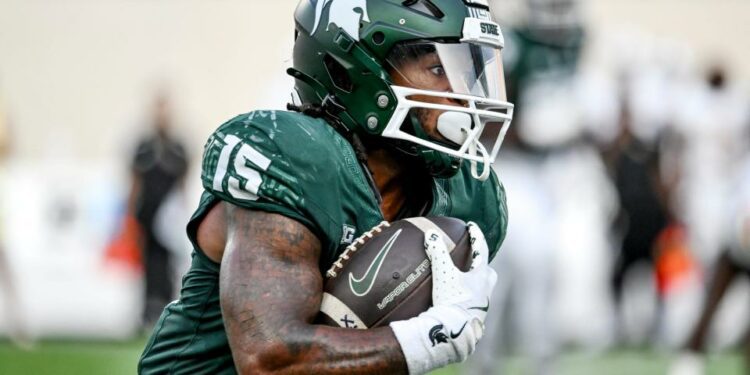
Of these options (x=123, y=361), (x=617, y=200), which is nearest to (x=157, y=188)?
(x=123, y=361)

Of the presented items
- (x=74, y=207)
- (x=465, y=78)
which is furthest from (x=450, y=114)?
(x=74, y=207)

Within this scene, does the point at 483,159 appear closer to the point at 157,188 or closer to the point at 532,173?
the point at 532,173

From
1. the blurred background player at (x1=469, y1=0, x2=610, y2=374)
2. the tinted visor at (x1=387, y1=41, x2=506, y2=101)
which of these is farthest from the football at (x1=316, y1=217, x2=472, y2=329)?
the blurred background player at (x1=469, y1=0, x2=610, y2=374)

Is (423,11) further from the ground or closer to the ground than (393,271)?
further from the ground

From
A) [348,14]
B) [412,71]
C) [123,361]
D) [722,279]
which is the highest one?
[348,14]

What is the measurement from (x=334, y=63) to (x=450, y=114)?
27 cm

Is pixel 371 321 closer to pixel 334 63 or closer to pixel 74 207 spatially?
pixel 334 63

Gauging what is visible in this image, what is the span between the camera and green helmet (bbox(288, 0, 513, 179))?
3191mm

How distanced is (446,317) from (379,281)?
0.45ft

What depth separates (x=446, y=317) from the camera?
2.93 metres

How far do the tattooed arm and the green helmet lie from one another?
392 mm

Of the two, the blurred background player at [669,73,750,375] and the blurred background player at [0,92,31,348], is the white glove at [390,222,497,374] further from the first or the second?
the blurred background player at [0,92,31,348]

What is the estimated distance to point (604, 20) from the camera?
59.0ft

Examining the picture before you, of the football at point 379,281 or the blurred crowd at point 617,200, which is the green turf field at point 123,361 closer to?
the blurred crowd at point 617,200
